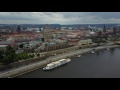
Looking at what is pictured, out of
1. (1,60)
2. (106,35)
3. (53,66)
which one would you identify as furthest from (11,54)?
(106,35)

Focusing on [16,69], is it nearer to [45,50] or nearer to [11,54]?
[11,54]
